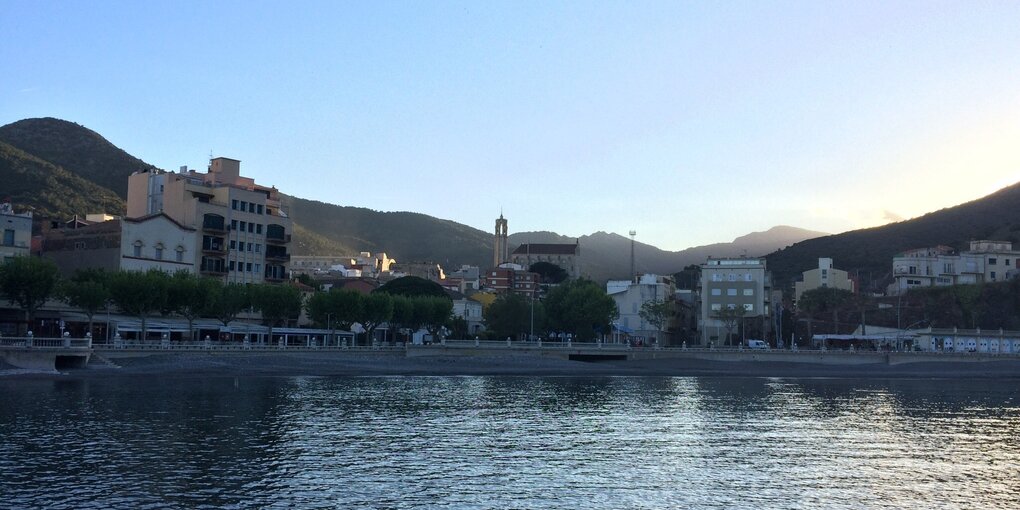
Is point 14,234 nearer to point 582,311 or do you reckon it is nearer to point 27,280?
point 27,280

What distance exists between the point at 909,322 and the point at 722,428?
106 meters

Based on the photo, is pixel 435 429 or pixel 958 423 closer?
pixel 435 429

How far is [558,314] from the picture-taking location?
427 ft

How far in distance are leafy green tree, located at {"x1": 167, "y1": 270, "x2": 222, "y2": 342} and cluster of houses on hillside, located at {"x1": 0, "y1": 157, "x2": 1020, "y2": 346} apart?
13.6 metres

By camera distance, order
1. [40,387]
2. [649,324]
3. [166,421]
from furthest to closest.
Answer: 1. [649,324]
2. [40,387]
3. [166,421]

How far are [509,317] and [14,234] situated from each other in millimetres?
62188

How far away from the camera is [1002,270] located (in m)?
152

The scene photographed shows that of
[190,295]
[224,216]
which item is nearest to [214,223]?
[224,216]

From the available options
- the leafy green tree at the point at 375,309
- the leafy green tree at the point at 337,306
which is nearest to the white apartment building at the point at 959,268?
the leafy green tree at the point at 375,309

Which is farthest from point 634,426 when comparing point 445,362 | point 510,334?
point 510,334

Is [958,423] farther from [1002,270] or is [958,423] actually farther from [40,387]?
[1002,270]

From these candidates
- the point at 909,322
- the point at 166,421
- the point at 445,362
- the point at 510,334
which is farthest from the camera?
the point at 909,322

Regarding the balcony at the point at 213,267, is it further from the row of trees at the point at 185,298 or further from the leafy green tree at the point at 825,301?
the leafy green tree at the point at 825,301

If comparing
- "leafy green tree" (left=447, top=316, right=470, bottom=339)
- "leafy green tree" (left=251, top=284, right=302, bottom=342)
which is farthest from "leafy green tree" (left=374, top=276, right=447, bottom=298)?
"leafy green tree" (left=251, top=284, right=302, bottom=342)
